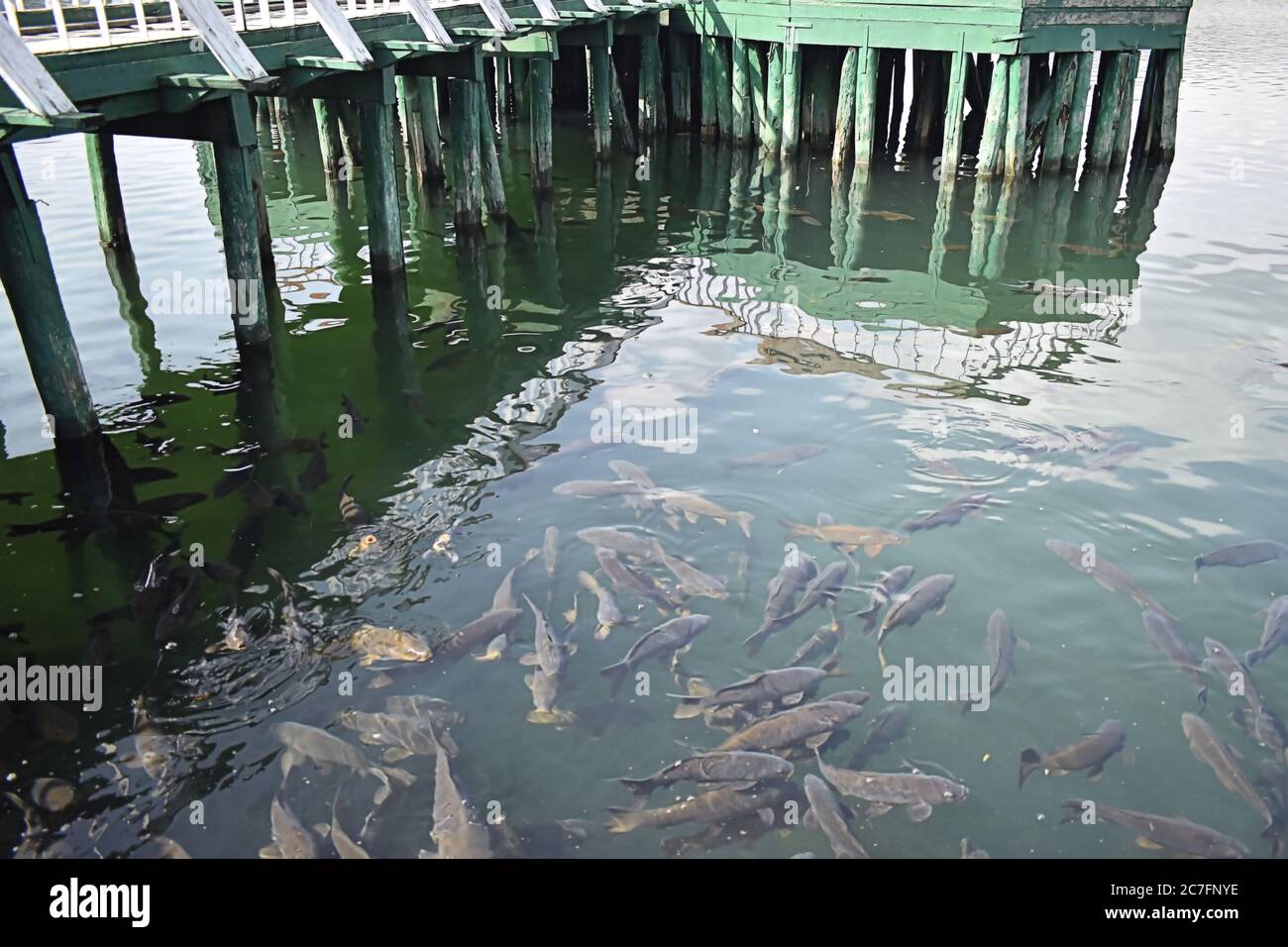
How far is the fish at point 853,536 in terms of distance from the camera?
8.07 meters

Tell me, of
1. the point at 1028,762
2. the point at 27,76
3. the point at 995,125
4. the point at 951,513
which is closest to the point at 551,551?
the point at 951,513

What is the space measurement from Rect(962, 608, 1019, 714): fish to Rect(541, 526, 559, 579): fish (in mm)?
3021

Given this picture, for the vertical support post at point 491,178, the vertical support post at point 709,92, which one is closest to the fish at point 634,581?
the vertical support post at point 491,178

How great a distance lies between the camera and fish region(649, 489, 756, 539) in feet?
27.8

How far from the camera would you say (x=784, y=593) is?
7449mm

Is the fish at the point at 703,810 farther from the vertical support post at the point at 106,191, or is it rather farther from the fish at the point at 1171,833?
the vertical support post at the point at 106,191

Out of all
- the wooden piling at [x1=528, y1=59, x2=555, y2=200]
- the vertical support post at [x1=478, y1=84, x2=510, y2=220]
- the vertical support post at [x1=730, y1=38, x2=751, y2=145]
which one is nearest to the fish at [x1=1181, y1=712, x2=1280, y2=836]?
the vertical support post at [x1=478, y1=84, x2=510, y2=220]

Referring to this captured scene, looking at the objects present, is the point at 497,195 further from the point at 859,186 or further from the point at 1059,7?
the point at 1059,7

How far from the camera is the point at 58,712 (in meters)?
6.29

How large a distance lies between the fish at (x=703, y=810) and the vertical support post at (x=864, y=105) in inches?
717

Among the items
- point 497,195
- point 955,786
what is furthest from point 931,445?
point 497,195

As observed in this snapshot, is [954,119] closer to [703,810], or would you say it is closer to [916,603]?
[916,603]

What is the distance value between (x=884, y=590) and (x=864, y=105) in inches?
639

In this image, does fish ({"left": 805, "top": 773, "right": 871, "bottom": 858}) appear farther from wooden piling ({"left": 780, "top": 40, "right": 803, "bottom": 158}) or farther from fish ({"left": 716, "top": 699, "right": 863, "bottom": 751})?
wooden piling ({"left": 780, "top": 40, "right": 803, "bottom": 158})
